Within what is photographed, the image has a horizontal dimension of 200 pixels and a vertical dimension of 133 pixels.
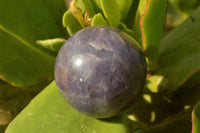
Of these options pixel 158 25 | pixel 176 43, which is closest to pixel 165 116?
pixel 176 43

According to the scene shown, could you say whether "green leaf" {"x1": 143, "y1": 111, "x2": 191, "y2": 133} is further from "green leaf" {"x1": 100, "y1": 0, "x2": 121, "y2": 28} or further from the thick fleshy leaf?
"green leaf" {"x1": 100, "y1": 0, "x2": 121, "y2": 28}

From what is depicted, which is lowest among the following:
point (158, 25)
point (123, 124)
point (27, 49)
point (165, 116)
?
point (165, 116)

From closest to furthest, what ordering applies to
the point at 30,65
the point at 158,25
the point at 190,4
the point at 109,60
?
the point at 109,60
the point at 158,25
the point at 30,65
the point at 190,4

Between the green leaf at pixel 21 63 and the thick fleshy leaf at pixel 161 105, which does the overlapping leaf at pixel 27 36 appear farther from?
the thick fleshy leaf at pixel 161 105

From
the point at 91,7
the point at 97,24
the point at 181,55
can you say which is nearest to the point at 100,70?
the point at 97,24

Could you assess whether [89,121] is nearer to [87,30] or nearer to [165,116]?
[87,30]

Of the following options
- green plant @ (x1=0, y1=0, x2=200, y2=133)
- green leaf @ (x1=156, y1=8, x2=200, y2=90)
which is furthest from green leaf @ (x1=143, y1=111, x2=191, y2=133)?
green leaf @ (x1=156, y1=8, x2=200, y2=90)

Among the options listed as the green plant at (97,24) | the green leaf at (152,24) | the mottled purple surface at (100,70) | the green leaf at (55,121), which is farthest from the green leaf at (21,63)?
the green leaf at (152,24)
